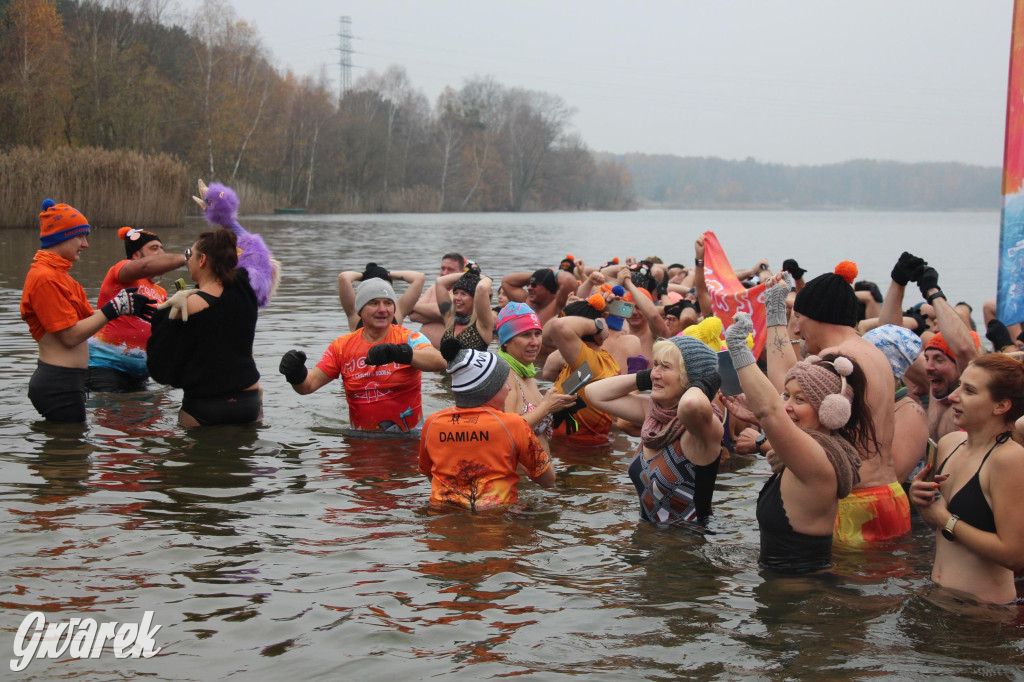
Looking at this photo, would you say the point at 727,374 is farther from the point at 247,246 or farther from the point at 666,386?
the point at 247,246

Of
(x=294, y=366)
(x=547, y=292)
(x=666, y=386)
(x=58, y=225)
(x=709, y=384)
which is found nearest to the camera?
(x=709, y=384)

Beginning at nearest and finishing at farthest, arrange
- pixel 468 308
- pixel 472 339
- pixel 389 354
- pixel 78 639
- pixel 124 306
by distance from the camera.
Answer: pixel 78 639, pixel 389 354, pixel 124 306, pixel 472 339, pixel 468 308

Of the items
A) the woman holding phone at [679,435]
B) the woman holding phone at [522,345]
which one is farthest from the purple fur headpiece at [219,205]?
the woman holding phone at [679,435]

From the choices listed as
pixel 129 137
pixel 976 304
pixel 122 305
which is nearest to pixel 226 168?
pixel 129 137

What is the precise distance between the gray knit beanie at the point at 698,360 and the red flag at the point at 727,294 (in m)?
2.86

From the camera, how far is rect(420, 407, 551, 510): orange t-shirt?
541 cm

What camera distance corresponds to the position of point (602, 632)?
4578 mm

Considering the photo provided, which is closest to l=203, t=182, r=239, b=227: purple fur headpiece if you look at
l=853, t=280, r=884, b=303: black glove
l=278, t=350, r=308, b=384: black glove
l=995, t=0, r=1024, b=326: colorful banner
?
l=278, t=350, r=308, b=384: black glove

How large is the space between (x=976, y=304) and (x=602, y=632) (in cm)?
2129

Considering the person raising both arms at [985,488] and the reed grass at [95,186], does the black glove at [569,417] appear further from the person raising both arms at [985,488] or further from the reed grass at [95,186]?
the reed grass at [95,186]

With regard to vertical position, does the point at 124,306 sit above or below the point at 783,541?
above

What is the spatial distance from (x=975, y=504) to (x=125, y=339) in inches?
311

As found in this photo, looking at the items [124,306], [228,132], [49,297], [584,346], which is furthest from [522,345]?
[228,132]

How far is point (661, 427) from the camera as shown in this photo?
5379 mm
